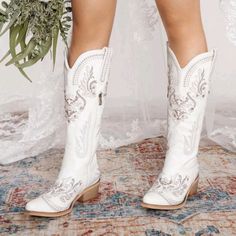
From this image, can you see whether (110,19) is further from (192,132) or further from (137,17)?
(137,17)

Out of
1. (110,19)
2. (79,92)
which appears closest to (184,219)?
(79,92)

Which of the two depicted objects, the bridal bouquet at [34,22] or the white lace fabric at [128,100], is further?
the white lace fabric at [128,100]

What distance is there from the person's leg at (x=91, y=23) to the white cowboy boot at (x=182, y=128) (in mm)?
182

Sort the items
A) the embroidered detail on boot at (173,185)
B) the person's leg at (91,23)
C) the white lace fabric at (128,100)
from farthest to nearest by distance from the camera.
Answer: the white lace fabric at (128,100) → the embroidered detail on boot at (173,185) → the person's leg at (91,23)

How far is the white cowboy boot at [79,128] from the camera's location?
1.13m

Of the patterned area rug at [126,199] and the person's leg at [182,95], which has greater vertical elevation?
the person's leg at [182,95]

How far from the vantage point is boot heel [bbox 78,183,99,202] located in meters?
1.22

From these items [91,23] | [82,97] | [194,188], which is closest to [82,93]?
[82,97]

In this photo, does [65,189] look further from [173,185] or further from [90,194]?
[173,185]

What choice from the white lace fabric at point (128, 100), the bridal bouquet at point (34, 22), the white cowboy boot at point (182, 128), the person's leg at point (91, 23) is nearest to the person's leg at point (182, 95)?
the white cowboy boot at point (182, 128)

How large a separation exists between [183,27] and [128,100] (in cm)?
60

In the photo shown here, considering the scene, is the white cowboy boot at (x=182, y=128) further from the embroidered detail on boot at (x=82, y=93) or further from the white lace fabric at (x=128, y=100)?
the white lace fabric at (x=128, y=100)

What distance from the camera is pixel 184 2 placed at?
1.10 m

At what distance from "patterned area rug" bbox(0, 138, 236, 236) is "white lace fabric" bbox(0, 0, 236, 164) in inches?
2.5
